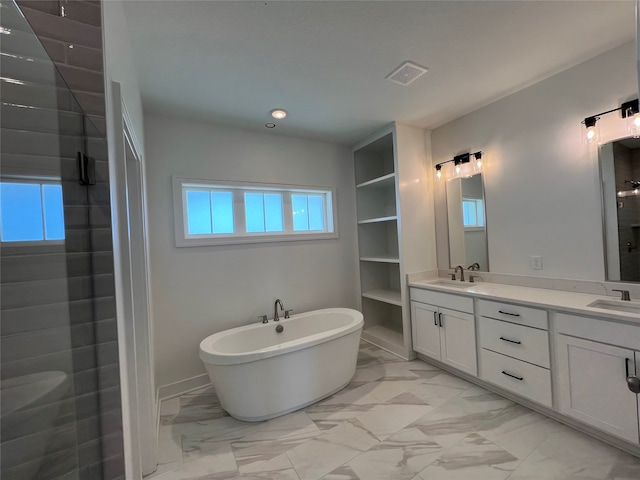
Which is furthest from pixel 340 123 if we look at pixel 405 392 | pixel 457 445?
pixel 457 445

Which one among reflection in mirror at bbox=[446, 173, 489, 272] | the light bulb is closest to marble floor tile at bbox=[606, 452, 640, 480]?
reflection in mirror at bbox=[446, 173, 489, 272]

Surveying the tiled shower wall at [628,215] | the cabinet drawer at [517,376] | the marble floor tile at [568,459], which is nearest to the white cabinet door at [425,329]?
the cabinet drawer at [517,376]

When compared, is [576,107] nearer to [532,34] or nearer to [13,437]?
[532,34]

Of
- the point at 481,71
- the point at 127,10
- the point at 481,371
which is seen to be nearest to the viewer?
the point at 127,10

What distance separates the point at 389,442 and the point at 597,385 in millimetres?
1291

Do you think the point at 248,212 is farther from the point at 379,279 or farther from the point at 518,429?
the point at 518,429

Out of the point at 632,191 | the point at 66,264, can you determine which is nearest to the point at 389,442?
the point at 66,264

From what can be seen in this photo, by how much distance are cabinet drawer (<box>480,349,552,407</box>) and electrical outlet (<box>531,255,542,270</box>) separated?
0.83 metres

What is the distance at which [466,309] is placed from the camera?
2299mm

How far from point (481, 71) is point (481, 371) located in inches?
93.3

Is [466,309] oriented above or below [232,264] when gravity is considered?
below

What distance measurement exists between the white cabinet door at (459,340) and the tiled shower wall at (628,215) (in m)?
1.05

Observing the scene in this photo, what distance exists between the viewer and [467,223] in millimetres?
2785

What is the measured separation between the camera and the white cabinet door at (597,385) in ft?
A: 4.85
